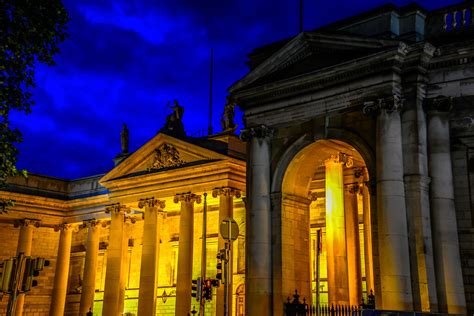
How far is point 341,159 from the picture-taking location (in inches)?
1113

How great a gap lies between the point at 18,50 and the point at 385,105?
12.9 metres

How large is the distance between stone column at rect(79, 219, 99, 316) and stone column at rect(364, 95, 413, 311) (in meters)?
26.0

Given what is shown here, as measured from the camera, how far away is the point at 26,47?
62.3ft

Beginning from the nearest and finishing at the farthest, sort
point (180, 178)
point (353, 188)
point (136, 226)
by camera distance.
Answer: point (353, 188) < point (180, 178) < point (136, 226)

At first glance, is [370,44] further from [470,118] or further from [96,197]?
[96,197]

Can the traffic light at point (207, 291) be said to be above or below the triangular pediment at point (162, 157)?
below

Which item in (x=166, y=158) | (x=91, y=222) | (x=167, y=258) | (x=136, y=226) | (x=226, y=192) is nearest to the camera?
(x=226, y=192)

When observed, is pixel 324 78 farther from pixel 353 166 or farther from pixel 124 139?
pixel 124 139

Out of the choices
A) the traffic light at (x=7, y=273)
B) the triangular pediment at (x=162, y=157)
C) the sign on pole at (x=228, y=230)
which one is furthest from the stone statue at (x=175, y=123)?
the traffic light at (x=7, y=273)

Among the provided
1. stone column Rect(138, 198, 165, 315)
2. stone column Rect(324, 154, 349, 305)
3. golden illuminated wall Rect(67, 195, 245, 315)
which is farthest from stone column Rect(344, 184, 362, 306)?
stone column Rect(138, 198, 165, 315)

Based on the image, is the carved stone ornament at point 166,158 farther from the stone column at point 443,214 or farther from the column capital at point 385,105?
the stone column at point 443,214

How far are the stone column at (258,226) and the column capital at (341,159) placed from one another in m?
3.61

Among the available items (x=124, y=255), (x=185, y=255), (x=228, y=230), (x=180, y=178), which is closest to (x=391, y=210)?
(x=228, y=230)

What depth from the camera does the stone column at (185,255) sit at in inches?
1359
